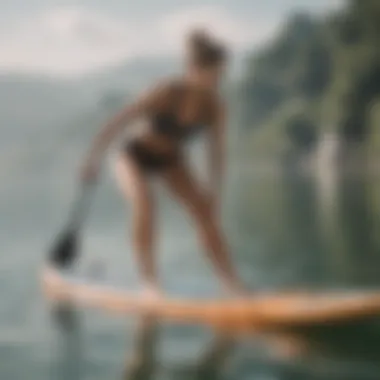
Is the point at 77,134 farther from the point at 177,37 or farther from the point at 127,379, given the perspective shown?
the point at 127,379

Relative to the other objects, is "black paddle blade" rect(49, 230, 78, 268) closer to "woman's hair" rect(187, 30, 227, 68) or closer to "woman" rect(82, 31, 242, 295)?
"woman" rect(82, 31, 242, 295)

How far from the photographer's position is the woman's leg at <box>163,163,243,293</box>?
1.20 meters

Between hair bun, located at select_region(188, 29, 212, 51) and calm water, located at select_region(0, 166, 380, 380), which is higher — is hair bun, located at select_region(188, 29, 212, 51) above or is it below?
above

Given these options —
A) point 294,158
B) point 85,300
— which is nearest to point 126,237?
point 85,300

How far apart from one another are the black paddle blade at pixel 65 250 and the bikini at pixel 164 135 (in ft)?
0.41

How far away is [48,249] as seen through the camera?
123 cm

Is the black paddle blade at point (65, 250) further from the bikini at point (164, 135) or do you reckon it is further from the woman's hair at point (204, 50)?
the woman's hair at point (204, 50)

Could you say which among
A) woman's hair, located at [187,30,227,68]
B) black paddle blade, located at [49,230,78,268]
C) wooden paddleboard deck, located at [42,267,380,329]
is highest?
woman's hair, located at [187,30,227,68]

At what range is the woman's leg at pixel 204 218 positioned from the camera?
1198mm

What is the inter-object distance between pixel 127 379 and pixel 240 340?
139 mm

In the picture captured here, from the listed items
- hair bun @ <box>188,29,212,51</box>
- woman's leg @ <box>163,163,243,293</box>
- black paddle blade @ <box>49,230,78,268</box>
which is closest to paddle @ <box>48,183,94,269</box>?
black paddle blade @ <box>49,230,78,268</box>

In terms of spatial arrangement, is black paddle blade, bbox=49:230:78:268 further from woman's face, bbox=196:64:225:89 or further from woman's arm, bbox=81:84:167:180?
woman's face, bbox=196:64:225:89

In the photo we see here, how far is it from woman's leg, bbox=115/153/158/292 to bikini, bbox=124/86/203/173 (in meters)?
0.01

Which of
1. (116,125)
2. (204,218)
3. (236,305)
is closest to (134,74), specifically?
(116,125)
